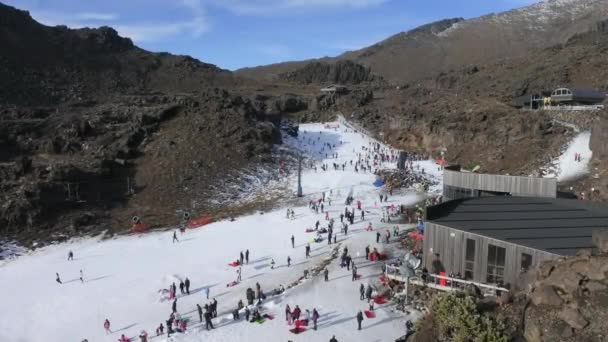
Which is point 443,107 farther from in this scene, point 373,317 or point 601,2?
point 601,2

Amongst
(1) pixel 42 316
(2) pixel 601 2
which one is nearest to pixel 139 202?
(1) pixel 42 316

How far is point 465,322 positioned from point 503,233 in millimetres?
Result: 9075

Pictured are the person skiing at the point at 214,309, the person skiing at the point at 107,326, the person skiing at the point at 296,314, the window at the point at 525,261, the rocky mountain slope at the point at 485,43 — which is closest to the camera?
the window at the point at 525,261

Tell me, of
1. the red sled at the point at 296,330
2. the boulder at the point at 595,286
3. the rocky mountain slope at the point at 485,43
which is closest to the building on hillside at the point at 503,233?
the red sled at the point at 296,330

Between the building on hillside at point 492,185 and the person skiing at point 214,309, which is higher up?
the building on hillside at point 492,185

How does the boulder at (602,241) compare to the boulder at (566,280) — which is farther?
the boulder at (602,241)

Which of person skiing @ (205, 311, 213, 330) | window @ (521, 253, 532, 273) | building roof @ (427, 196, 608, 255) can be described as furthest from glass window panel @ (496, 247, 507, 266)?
person skiing @ (205, 311, 213, 330)

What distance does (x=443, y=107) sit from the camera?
64.6 meters

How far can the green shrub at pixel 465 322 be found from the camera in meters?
10.2

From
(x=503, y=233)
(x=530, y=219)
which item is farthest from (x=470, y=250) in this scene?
(x=530, y=219)

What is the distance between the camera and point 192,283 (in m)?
24.7

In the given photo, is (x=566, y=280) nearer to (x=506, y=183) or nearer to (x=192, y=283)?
(x=506, y=183)

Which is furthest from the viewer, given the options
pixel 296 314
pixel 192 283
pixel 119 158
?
pixel 119 158

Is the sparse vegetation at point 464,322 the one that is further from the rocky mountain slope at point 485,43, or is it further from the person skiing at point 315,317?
the rocky mountain slope at point 485,43
